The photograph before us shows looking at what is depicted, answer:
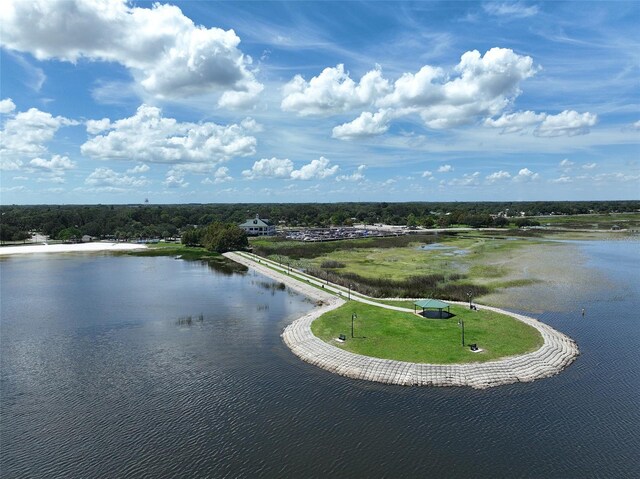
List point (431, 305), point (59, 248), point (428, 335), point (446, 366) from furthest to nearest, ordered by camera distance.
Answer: point (59, 248), point (431, 305), point (428, 335), point (446, 366)

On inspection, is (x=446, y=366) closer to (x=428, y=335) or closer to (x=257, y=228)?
(x=428, y=335)

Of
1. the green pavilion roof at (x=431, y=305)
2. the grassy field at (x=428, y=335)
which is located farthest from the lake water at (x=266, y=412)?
the green pavilion roof at (x=431, y=305)

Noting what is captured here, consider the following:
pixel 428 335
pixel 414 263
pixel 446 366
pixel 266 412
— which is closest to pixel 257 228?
pixel 414 263

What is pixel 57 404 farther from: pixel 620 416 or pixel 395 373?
pixel 620 416

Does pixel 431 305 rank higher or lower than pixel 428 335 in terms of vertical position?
higher

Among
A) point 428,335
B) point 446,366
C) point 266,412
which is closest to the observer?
point 266,412

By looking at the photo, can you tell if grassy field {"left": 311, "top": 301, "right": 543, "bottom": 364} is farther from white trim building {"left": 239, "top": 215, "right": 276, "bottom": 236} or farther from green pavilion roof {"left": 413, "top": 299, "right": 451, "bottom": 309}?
white trim building {"left": 239, "top": 215, "right": 276, "bottom": 236}

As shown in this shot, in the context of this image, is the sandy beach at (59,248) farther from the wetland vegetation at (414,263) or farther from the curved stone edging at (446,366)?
the curved stone edging at (446,366)
